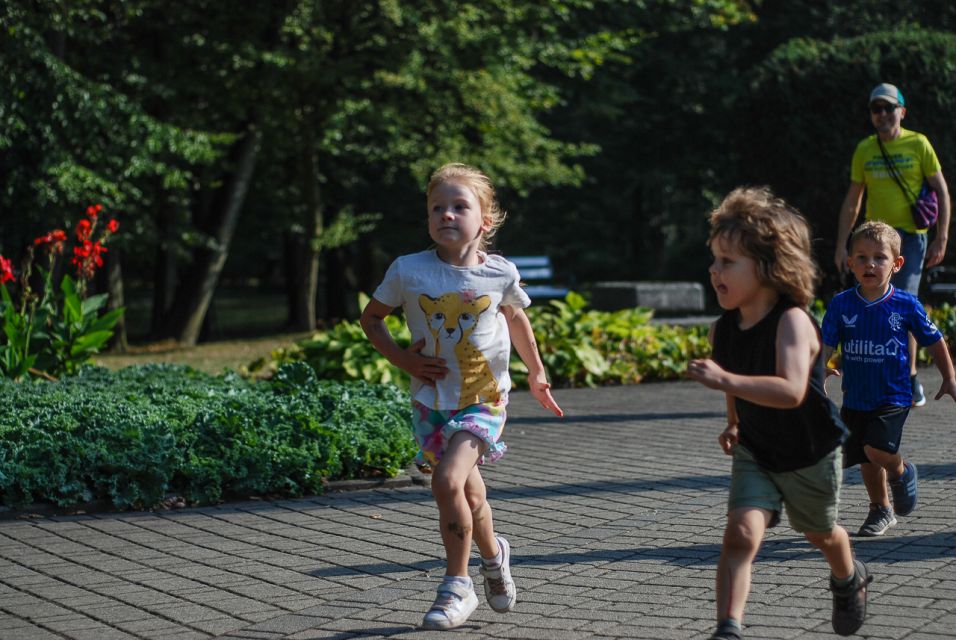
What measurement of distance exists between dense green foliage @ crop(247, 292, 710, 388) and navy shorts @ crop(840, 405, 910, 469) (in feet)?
19.3

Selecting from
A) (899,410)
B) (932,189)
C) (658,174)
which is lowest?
(899,410)

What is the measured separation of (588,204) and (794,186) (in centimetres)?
1492

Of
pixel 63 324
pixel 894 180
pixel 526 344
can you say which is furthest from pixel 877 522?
pixel 63 324

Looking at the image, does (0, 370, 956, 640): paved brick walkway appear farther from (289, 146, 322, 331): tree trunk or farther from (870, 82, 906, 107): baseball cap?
(289, 146, 322, 331): tree trunk

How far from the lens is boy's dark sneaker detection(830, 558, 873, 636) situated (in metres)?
3.92

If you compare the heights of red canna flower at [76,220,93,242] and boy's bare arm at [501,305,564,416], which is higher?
red canna flower at [76,220,93,242]

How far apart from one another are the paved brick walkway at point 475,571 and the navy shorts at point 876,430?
1.25 feet

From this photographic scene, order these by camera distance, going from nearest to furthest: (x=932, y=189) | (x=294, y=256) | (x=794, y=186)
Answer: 1. (x=932, y=189)
2. (x=794, y=186)
3. (x=294, y=256)

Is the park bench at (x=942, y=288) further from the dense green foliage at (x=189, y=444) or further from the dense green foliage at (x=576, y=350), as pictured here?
the dense green foliage at (x=189, y=444)

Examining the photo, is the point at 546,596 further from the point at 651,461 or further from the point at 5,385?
the point at 5,385

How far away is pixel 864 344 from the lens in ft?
18.0

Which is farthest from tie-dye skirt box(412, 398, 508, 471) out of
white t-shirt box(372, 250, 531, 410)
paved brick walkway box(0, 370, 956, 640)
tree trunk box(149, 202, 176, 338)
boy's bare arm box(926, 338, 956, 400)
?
tree trunk box(149, 202, 176, 338)

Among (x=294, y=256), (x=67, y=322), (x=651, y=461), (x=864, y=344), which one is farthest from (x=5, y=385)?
(x=294, y=256)

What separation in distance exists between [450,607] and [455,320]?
0.96 metres
